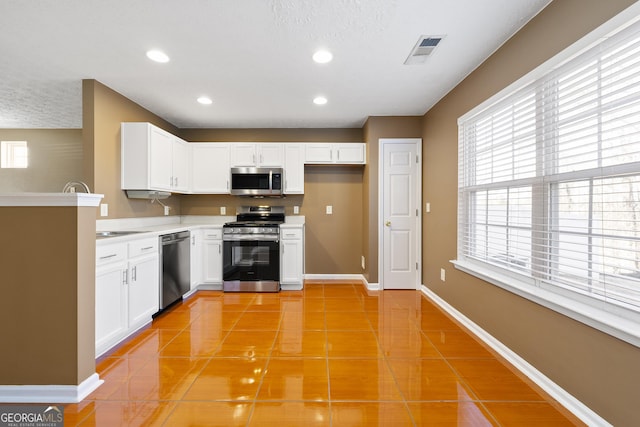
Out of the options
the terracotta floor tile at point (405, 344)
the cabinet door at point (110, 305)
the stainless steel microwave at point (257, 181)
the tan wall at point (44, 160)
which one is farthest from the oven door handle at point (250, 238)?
the tan wall at point (44, 160)

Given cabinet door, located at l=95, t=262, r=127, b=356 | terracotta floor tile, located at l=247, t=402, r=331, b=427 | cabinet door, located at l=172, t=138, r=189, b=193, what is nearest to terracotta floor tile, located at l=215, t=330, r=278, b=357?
terracotta floor tile, located at l=247, t=402, r=331, b=427

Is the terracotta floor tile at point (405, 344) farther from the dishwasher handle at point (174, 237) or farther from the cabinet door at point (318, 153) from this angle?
the cabinet door at point (318, 153)

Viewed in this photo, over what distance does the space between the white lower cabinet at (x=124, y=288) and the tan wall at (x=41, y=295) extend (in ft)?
1.47

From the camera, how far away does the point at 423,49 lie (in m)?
2.51

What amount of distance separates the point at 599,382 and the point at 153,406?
2432mm

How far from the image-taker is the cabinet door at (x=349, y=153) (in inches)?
180

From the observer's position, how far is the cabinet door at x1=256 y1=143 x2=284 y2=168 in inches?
179

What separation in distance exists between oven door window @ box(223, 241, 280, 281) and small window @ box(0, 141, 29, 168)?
3.90 m

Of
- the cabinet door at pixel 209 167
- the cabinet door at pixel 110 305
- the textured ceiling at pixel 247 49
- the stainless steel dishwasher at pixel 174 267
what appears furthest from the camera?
the cabinet door at pixel 209 167

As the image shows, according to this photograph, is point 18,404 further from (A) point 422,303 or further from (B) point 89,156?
(A) point 422,303

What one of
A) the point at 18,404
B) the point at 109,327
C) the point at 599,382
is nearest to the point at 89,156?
the point at 109,327

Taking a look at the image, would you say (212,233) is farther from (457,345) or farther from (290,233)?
(457,345)

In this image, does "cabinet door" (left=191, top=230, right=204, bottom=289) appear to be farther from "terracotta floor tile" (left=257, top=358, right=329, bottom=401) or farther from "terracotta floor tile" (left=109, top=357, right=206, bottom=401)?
"terracotta floor tile" (left=257, top=358, right=329, bottom=401)

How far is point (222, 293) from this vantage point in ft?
13.8
